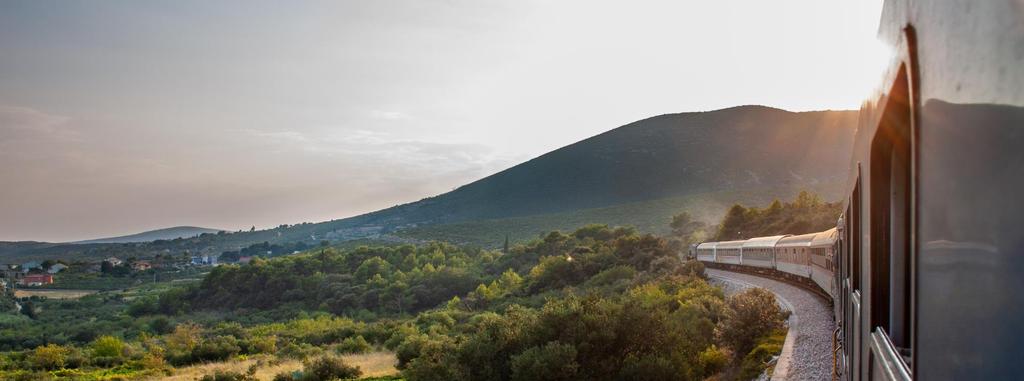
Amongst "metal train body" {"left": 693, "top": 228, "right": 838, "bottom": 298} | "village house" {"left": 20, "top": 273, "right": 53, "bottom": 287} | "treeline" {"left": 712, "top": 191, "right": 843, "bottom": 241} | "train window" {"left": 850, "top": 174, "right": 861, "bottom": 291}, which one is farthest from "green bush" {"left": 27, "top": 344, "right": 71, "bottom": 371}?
"village house" {"left": 20, "top": 273, "right": 53, "bottom": 287}

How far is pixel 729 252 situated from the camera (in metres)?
36.6

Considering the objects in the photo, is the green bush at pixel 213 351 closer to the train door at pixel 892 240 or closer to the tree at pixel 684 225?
the train door at pixel 892 240

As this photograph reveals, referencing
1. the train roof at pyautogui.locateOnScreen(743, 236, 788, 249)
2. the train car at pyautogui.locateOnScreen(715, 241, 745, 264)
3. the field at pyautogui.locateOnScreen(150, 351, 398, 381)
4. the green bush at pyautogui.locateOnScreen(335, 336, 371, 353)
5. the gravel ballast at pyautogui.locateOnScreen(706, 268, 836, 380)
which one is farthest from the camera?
the green bush at pyautogui.locateOnScreen(335, 336, 371, 353)

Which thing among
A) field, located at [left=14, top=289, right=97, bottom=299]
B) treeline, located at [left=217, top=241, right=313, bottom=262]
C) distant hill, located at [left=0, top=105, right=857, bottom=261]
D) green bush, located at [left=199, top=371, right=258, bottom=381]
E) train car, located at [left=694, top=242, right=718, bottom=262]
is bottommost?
field, located at [left=14, top=289, right=97, bottom=299]

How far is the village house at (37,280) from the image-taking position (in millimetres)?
95581

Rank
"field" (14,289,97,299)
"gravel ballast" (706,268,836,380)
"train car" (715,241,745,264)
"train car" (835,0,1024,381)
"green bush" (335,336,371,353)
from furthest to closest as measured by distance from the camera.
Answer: "field" (14,289,97,299) → "green bush" (335,336,371,353) → "train car" (715,241,745,264) → "gravel ballast" (706,268,836,380) → "train car" (835,0,1024,381)

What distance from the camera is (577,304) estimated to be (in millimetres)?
17453

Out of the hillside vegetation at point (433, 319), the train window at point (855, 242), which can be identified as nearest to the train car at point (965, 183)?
the train window at point (855, 242)

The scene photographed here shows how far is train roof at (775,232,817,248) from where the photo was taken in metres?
20.0

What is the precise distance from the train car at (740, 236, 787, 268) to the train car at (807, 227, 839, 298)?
7.40 meters

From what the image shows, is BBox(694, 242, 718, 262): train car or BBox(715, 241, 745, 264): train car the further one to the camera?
BBox(694, 242, 718, 262): train car

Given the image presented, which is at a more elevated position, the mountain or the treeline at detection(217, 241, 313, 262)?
the mountain

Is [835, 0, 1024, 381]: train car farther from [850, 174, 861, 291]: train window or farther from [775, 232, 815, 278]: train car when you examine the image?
[775, 232, 815, 278]: train car

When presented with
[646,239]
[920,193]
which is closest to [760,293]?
[920,193]
